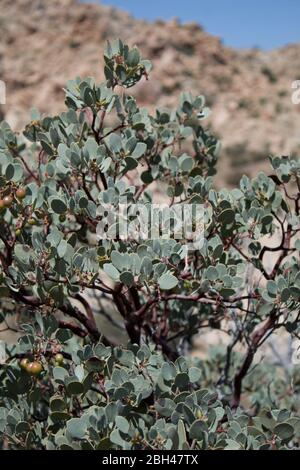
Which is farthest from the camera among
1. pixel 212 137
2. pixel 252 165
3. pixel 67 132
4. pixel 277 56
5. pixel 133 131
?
pixel 277 56

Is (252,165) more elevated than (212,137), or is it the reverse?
(252,165)

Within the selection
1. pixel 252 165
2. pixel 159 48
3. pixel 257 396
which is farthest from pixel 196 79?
pixel 257 396

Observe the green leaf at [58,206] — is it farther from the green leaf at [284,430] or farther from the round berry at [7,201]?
the green leaf at [284,430]

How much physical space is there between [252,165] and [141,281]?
1584 cm

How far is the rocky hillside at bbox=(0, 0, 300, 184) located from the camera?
1880 centimetres

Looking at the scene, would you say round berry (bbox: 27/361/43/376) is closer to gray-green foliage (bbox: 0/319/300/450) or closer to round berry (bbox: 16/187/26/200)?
gray-green foliage (bbox: 0/319/300/450)

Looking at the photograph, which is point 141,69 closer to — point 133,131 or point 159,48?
point 133,131

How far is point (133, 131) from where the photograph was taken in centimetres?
218

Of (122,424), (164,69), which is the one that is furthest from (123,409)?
(164,69)

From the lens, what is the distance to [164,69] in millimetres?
21531

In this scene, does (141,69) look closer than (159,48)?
Yes

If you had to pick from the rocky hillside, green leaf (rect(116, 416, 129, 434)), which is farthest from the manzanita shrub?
the rocky hillside

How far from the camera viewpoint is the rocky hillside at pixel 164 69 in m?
18.8

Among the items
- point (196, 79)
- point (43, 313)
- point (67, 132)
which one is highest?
point (196, 79)
